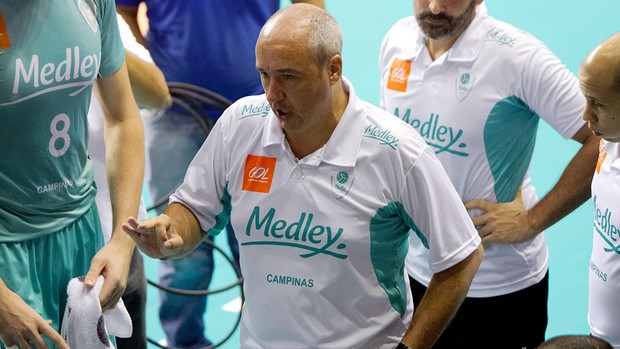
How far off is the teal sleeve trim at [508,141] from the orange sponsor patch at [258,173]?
100cm

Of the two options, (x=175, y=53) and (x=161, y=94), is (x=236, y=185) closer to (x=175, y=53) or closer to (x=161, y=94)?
(x=161, y=94)

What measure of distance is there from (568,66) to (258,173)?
4.74m

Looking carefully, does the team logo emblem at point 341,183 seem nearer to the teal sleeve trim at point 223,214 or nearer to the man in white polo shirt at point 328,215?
the man in white polo shirt at point 328,215

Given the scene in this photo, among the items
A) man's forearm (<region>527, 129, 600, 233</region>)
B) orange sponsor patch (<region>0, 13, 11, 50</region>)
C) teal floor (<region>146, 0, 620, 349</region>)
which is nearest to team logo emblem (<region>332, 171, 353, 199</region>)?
orange sponsor patch (<region>0, 13, 11, 50</region>)

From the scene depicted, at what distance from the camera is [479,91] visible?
3219mm

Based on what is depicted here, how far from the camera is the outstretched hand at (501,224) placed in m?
3.25

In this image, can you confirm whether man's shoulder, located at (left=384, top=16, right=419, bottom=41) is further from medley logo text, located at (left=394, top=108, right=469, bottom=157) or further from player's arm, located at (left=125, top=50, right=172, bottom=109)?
player's arm, located at (left=125, top=50, right=172, bottom=109)

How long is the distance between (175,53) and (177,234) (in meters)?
1.76

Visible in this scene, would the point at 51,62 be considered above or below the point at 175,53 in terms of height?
above

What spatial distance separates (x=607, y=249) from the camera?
9.06 feet

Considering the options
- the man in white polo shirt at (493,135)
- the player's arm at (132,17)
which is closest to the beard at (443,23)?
the man in white polo shirt at (493,135)

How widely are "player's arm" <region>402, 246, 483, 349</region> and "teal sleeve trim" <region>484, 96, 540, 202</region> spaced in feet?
2.77

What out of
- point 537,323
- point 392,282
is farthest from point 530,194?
point 392,282

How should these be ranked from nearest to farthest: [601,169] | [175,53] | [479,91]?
[601,169], [479,91], [175,53]
